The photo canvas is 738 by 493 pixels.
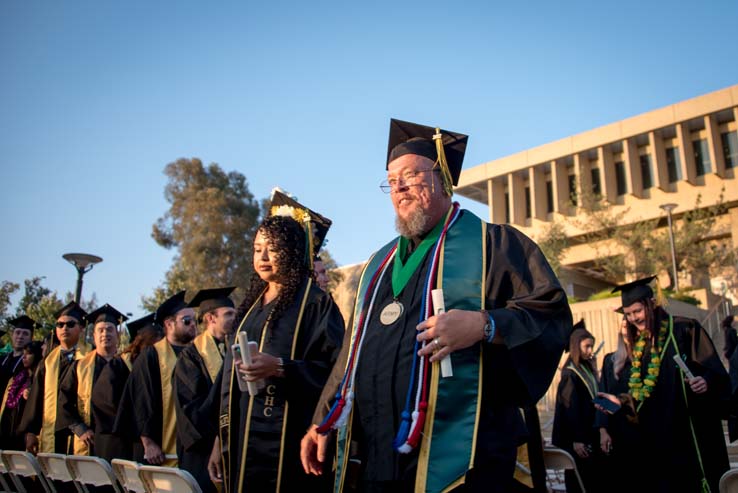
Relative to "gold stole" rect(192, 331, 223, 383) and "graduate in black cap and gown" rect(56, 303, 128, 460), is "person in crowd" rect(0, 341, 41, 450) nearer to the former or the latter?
"graduate in black cap and gown" rect(56, 303, 128, 460)

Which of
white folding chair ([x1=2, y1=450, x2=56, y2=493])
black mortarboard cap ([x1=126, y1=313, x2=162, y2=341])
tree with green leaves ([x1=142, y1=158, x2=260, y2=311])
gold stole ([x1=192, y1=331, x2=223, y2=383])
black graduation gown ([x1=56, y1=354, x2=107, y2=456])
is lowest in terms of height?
white folding chair ([x1=2, y1=450, x2=56, y2=493])

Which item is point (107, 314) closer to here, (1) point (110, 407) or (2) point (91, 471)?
(1) point (110, 407)

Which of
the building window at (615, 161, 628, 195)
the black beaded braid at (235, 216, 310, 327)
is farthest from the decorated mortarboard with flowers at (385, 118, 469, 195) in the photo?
the building window at (615, 161, 628, 195)

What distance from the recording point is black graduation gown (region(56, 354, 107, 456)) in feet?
22.5

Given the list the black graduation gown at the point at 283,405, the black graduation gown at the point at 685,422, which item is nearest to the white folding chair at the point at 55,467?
the black graduation gown at the point at 283,405

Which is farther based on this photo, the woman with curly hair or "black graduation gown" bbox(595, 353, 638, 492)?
"black graduation gown" bbox(595, 353, 638, 492)

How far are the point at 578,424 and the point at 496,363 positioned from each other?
513 centimetres

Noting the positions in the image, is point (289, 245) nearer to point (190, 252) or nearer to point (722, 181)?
point (190, 252)

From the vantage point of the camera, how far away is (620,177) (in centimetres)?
3316

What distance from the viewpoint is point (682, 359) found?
5.54 metres

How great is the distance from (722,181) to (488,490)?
1246 inches

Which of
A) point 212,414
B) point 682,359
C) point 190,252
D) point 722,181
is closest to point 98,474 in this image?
point 212,414

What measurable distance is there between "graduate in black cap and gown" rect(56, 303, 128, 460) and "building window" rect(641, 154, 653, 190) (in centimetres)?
3046

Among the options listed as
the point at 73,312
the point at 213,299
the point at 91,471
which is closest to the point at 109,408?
the point at 213,299
